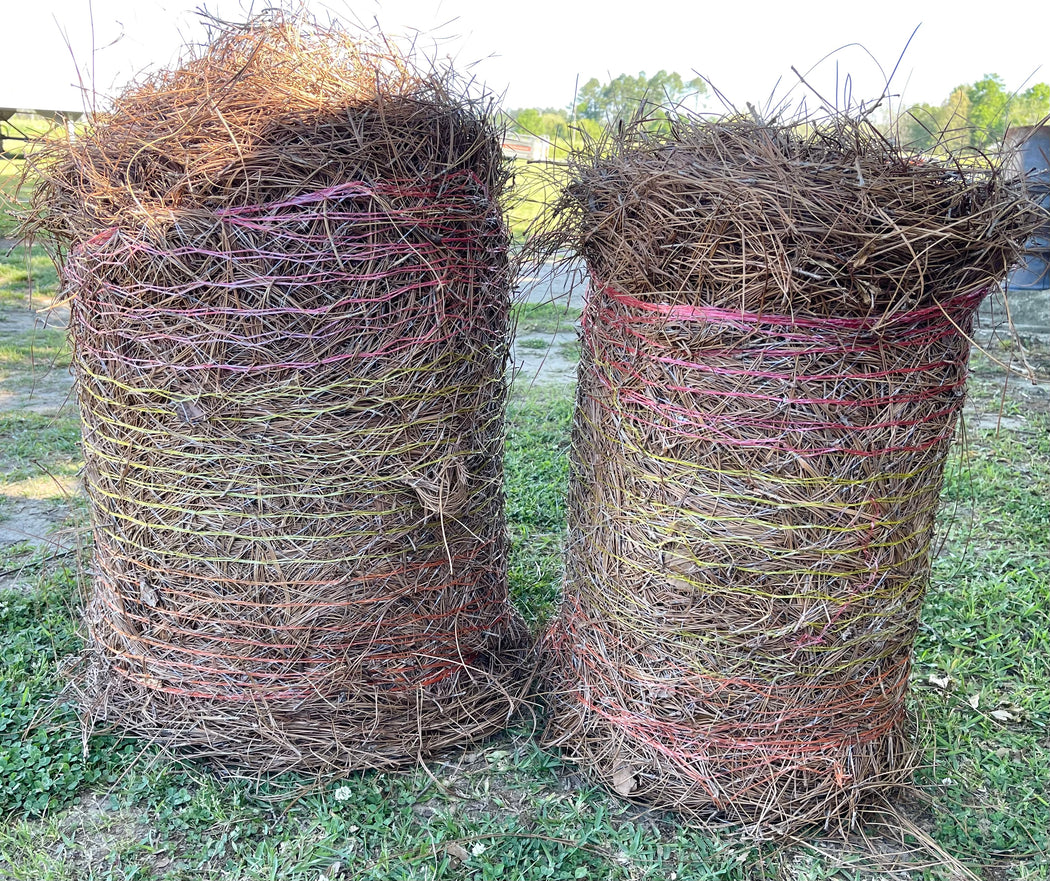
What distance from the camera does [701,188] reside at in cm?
235

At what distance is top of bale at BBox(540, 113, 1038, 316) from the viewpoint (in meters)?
2.22

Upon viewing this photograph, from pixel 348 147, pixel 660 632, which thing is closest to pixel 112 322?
pixel 348 147

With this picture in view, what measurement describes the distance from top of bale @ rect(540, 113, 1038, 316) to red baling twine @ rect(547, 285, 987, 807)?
68 mm

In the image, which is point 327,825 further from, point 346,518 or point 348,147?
point 348,147

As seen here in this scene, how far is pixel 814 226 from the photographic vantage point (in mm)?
→ 2217

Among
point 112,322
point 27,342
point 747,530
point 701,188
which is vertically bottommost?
point 27,342

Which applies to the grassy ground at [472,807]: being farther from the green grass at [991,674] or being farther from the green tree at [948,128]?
the green tree at [948,128]

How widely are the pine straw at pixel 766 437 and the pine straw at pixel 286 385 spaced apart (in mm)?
473

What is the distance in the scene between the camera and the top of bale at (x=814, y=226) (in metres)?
2.22

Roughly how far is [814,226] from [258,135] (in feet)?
5.36

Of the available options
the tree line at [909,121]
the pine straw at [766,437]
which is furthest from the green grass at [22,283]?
the pine straw at [766,437]

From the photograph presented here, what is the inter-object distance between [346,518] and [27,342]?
22.0 feet

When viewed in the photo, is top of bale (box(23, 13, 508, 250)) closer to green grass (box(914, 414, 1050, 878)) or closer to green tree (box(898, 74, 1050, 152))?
green tree (box(898, 74, 1050, 152))

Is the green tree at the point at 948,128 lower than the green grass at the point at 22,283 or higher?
higher
